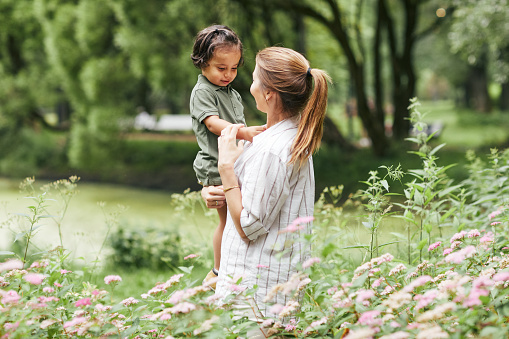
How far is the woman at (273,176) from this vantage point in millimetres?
2186

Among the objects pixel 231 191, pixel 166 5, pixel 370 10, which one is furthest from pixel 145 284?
pixel 370 10

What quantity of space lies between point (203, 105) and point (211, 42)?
32 centimetres

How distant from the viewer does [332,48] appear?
19.8 meters

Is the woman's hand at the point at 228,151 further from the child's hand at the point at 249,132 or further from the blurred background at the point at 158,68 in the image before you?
the blurred background at the point at 158,68

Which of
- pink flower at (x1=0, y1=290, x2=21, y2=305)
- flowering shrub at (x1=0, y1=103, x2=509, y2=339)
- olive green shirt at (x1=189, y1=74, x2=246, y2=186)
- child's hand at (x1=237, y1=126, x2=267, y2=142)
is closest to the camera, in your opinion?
flowering shrub at (x1=0, y1=103, x2=509, y2=339)

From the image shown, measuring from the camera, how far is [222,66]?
2.80m

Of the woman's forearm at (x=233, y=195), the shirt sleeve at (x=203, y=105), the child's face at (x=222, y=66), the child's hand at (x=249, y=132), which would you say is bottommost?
the woman's forearm at (x=233, y=195)

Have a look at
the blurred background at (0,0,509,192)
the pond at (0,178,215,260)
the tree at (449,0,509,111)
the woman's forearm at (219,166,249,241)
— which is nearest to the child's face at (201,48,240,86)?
the woman's forearm at (219,166,249,241)

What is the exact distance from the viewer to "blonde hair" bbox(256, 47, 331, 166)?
7.32 ft

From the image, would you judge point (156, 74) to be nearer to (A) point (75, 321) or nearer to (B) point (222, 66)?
(B) point (222, 66)

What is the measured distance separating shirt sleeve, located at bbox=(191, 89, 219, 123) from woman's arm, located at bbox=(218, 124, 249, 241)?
1.43 feet

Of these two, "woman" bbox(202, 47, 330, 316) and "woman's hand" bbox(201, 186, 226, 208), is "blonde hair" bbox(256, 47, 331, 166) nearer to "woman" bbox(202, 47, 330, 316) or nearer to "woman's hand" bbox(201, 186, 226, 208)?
"woman" bbox(202, 47, 330, 316)

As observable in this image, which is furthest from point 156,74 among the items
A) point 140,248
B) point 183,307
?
point 183,307

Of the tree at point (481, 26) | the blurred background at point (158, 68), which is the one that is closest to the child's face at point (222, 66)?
the blurred background at point (158, 68)
